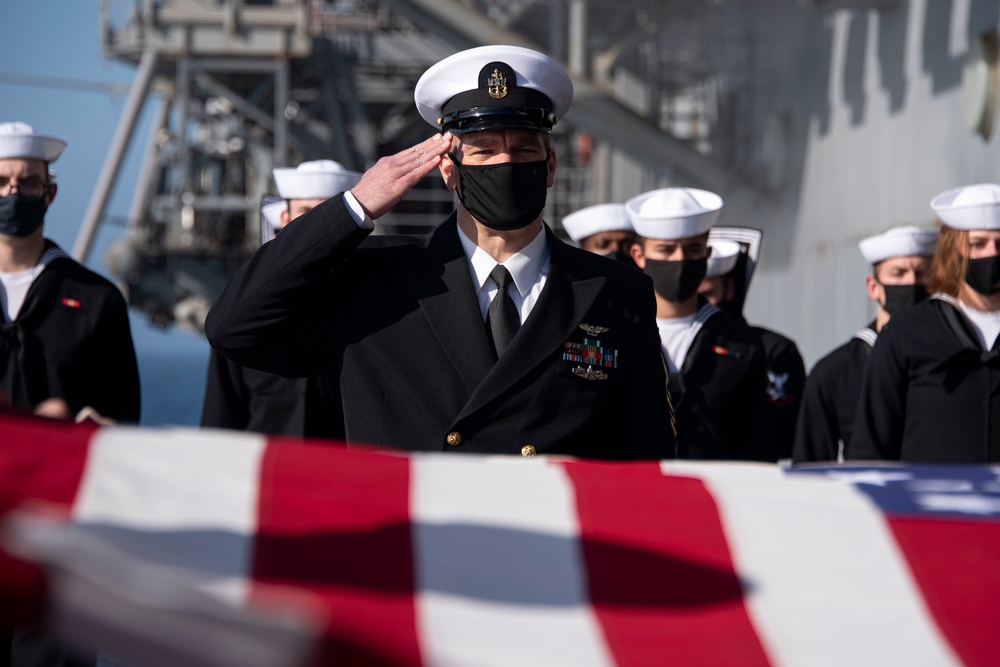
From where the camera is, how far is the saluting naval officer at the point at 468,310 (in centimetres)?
277

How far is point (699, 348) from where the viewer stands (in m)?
5.14

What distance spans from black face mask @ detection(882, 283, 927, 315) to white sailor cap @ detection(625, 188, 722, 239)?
1190mm

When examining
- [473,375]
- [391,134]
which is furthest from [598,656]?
[391,134]

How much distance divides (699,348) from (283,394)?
146cm

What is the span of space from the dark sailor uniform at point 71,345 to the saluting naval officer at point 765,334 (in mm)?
2642

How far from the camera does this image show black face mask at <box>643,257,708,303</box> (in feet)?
16.8

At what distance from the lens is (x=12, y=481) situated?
1.82 m

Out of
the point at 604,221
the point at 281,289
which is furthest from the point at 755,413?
the point at 281,289

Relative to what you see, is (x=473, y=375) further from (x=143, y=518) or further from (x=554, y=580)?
(x=143, y=518)

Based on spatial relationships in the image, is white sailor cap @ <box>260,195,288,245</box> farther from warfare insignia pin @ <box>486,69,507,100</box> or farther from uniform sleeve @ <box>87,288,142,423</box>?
warfare insignia pin @ <box>486,69,507,100</box>

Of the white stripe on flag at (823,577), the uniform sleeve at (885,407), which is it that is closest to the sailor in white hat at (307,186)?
the uniform sleeve at (885,407)

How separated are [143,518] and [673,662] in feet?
2.27

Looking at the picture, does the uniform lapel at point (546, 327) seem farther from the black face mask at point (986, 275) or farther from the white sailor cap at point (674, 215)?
the white sailor cap at point (674, 215)

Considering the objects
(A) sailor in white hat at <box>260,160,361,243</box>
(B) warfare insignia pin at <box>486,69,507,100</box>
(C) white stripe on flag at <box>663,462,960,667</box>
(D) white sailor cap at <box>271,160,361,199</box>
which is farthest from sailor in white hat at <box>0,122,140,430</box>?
(C) white stripe on flag at <box>663,462,960,667</box>
